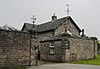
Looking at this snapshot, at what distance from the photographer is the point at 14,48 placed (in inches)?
586

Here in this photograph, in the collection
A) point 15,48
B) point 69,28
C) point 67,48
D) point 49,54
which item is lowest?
point 49,54

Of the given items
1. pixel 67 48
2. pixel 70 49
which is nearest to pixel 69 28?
pixel 70 49

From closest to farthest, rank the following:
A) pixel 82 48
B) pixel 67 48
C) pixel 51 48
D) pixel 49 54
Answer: pixel 67 48
pixel 82 48
pixel 51 48
pixel 49 54

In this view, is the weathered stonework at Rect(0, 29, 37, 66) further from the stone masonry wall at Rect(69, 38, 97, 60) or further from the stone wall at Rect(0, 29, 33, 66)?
the stone masonry wall at Rect(69, 38, 97, 60)

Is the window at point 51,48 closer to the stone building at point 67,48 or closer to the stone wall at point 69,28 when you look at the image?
the stone building at point 67,48

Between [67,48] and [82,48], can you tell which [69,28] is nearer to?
[82,48]

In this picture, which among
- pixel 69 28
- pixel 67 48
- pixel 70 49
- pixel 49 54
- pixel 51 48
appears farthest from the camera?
pixel 69 28

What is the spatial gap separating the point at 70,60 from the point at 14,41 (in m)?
8.61

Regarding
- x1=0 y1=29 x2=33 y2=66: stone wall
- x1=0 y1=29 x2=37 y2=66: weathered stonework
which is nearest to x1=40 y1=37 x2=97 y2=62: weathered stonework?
x1=0 y1=29 x2=37 y2=66: weathered stonework

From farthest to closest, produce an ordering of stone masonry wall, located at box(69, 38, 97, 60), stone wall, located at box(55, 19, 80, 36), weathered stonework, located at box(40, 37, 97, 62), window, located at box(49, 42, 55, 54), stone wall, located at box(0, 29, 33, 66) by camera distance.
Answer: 1. stone wall, located at box(55, 19, 80, 36)
2. window, located at box(49, 42, 55, 54)
3. stone masonry wall, located at box(69, 38, 97, 60)
4. weathered stonework, located at box(40, 37, 97, 62)
5. stone wall, located at box(0, 29, 33, 66)

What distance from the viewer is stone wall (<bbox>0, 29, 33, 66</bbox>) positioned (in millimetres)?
14250

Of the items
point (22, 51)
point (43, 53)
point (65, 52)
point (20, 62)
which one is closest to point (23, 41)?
point (22, 51)

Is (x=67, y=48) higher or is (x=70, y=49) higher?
(x=67, y=48)

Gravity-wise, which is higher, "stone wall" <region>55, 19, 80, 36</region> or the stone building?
"stone wall" <region>55, 19, 80, 36</region>
